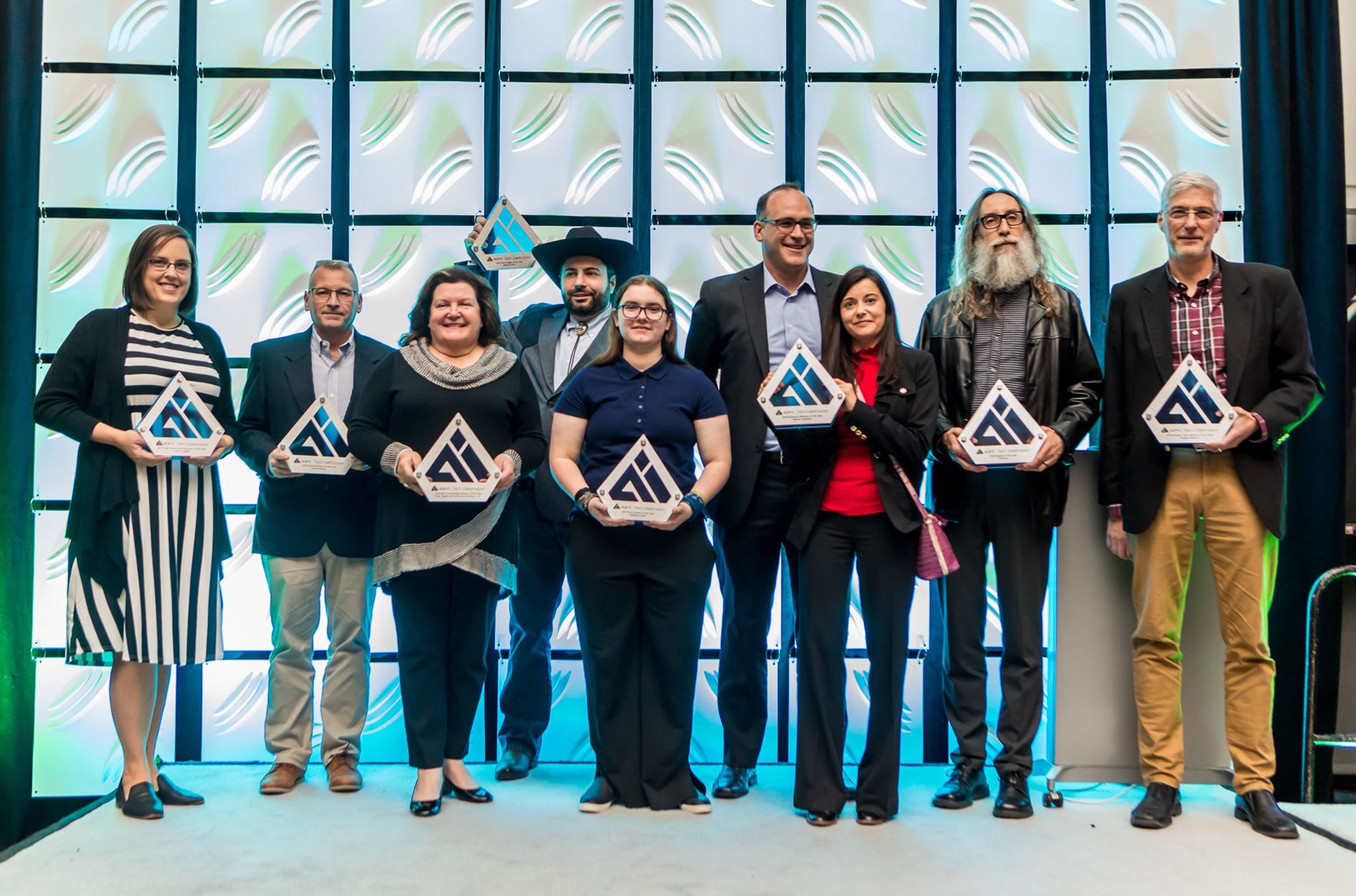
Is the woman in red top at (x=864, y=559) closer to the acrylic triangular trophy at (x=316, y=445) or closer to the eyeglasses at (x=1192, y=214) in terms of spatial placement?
the eyeglasses at (x=1192, y=214)

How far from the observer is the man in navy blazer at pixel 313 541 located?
3953mm

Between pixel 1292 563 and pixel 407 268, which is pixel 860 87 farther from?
pixel 1292 563

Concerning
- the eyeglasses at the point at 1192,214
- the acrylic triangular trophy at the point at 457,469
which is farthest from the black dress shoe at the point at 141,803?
the eyeglasses at the point at 1192,214

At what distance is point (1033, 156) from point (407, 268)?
3020mm

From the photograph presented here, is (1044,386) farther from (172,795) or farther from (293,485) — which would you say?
(172,795)

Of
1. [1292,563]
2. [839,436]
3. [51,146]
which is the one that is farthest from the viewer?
[51,146]

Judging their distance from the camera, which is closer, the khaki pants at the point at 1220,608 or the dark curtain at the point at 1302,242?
the khaki pants at the point at 1220,608

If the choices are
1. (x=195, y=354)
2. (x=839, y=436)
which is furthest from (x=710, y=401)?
(x=195, y=354)

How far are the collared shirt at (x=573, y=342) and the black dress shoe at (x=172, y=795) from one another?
2.04m

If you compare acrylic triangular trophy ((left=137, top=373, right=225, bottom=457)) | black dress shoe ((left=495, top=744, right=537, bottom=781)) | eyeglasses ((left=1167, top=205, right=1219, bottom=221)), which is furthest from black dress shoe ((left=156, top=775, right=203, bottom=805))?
eyeglasses ((left=1167, top=205, right=1219, bottom=221))

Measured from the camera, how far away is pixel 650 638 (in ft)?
12.1

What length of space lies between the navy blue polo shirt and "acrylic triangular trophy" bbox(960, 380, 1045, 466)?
2.90ft

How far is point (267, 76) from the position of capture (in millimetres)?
4875

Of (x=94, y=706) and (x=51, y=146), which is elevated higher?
(x=51, y=146)
